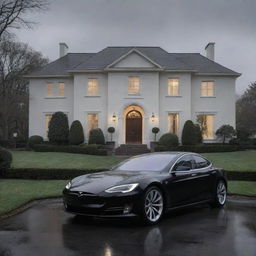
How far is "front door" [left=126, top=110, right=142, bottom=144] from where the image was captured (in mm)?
33000

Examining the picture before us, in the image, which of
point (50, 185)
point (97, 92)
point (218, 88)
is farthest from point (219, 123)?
point (50, 185)

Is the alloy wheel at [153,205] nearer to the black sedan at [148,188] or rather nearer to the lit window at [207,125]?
the black sedan at [148,188]

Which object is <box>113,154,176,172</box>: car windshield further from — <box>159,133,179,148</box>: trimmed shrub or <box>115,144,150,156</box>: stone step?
<box>115,144,150,156</box>: stone step

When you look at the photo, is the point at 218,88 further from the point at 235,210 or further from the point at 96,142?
the point at 235,210

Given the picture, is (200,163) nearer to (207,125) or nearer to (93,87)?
(93,87)

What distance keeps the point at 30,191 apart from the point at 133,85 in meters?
21.0

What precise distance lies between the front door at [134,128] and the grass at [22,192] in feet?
60.7

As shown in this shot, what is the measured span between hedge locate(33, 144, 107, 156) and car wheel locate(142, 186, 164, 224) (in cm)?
1999

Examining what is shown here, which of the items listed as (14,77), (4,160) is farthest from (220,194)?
(14,77)

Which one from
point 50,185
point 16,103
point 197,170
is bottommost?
point 50,185

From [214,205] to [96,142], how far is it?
2135cm

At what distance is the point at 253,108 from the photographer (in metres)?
57.7

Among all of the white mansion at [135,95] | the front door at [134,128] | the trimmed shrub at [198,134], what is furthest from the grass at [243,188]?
the front door at [134,128]

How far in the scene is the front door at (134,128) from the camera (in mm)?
33000
